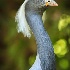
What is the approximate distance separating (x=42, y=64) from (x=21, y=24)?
0.77ft

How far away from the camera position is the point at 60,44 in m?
3.60

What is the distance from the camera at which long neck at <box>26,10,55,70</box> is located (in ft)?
7.11

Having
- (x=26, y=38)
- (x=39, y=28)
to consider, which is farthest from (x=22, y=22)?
(x=26, y=38)

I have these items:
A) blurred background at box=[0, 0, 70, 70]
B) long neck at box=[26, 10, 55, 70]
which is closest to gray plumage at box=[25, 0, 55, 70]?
long neck at box=[26, 10, 55, 70]

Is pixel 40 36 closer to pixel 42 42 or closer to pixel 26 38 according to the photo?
pixel 42 42

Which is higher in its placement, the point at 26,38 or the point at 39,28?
the point at 39,28

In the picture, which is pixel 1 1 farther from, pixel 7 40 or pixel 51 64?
pixel 51 64

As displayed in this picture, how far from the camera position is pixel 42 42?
7.14 ft

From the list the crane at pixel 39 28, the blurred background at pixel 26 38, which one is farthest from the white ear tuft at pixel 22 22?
the blurred background at pixel 26 38

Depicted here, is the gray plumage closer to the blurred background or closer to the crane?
the crane

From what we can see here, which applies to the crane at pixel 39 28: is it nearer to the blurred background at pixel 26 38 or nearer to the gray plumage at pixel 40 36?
the gray plumage at pixel 40 36

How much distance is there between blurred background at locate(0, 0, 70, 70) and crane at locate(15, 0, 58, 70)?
1.23 meters

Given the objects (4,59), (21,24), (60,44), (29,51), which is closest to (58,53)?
(60,44)

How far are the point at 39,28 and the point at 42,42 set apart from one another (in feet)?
0.24
